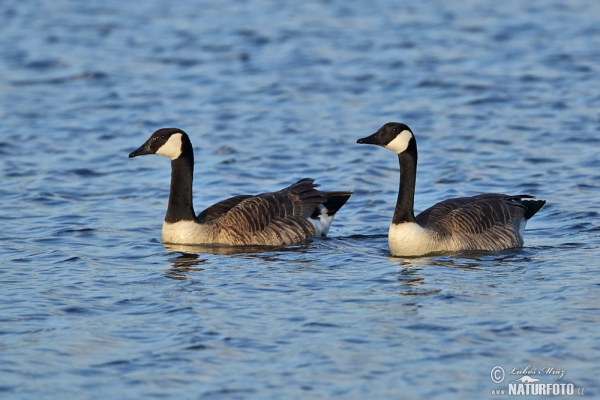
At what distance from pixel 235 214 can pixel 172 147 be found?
1104 mm

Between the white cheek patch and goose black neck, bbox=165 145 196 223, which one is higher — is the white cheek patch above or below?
above

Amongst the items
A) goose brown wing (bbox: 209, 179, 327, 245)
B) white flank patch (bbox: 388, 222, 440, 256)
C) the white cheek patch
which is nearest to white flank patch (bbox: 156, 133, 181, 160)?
goose brown wing (bbox: 209, 179, 327, 245)

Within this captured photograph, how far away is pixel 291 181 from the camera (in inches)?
594

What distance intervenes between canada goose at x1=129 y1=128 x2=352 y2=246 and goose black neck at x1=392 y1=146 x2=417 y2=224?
54.6 inches

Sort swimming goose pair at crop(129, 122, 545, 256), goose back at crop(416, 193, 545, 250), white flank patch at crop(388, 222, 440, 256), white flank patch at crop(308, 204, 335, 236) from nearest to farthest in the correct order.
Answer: white flank patch at crop(388, 222, 440, 256) → swimming goose pair at crop(129, 122, 545, 256) → goose back at crop(416, 193, 545, 250) → white flank patch at crop(308, 204, 335, 236)

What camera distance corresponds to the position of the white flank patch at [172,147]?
1226 cm

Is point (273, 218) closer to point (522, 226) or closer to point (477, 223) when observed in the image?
point (477, 223)

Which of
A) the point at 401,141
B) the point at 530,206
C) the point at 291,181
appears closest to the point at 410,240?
the point at 401,141

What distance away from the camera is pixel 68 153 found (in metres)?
16.8

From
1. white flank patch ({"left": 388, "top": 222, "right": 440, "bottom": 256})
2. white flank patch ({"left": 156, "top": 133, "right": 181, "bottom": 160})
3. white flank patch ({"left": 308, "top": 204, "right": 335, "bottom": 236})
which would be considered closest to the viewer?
white flank patch ({"left": 388, "top": 222, "right": 440, "bottom": 256})

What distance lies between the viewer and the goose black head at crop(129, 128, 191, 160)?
12164mm

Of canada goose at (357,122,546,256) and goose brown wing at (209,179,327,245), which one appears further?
goose brown wing at (209,179,327,245)

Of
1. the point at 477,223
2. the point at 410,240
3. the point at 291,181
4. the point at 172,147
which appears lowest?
the point at 410,240

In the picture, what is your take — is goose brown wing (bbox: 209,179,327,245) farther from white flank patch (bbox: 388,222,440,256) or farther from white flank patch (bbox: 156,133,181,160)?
white flank patch (bbox: 388,222,440,256)
